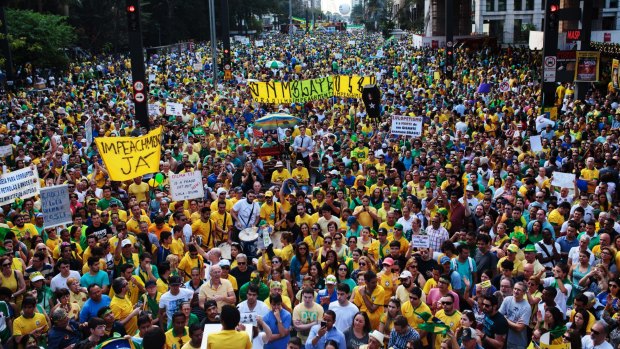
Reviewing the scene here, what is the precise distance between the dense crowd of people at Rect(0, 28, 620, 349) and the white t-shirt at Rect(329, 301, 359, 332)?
1 centimetres

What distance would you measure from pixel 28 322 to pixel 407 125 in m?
10.3

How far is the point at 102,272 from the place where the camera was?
9258 millimetres

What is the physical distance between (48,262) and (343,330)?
168 inches

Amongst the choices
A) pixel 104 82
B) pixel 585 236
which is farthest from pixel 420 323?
pixel 104 82

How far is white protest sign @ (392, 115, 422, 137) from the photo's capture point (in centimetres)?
1655

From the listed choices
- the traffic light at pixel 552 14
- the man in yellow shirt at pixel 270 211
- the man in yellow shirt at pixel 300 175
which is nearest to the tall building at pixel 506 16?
the traffic light at pixel 552 14

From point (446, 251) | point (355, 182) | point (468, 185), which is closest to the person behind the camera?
point (446, 251)

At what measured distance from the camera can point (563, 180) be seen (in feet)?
41.0

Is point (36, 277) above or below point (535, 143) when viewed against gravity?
below

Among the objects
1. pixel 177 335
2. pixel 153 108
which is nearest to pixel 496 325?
pixel 177 335

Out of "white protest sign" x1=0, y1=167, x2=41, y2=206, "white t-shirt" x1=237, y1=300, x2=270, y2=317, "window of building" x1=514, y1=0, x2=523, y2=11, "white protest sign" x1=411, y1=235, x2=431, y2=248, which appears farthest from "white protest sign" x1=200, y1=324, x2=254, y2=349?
"window of building" x1=514, y1=0, x2=523, y2=11

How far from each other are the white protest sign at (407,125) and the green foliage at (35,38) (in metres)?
26.5

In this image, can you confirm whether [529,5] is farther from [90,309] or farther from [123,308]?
[90,309]

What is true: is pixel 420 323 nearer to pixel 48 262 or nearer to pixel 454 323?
pixel 454 323
